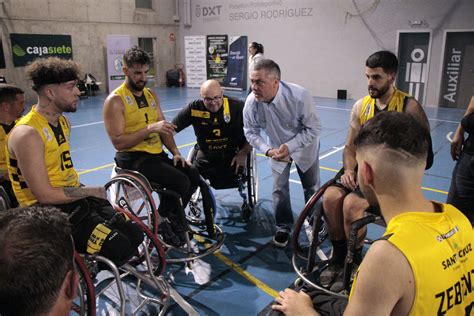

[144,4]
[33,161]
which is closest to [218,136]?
[33,161]

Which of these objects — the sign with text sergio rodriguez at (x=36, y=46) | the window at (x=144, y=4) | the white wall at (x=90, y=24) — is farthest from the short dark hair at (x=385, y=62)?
the window at (x=144, y=4)

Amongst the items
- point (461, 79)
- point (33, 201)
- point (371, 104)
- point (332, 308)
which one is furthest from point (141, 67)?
point (461, 79)

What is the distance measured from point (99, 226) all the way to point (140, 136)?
3.25ft

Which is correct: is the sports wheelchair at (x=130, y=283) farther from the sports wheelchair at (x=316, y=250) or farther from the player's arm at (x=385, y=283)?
the player's arm at (x=385, y=283)

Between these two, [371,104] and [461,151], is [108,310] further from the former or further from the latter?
[461,151]

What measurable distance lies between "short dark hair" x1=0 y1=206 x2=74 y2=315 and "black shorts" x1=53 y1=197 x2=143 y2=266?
1.11 metres

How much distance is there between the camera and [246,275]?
107 inches

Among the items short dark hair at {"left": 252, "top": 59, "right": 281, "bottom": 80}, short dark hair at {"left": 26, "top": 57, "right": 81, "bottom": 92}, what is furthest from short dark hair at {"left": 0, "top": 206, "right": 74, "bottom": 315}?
short dark hair at {"left": 252, "top": 59, "right": 281, "bottom": 80}

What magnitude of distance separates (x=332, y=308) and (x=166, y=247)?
5.55 feet

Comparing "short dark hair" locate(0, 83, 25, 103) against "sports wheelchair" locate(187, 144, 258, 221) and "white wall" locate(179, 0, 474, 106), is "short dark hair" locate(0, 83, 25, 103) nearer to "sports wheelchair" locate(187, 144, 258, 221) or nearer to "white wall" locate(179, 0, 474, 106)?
"sports wheelchair" locate(187, 144, 258, 221)

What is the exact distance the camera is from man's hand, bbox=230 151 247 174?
3455 millimetres

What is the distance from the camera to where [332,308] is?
4.72 ft

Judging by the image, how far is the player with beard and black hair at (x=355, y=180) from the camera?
2.33m

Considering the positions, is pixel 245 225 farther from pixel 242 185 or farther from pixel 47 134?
pixel 47 134
